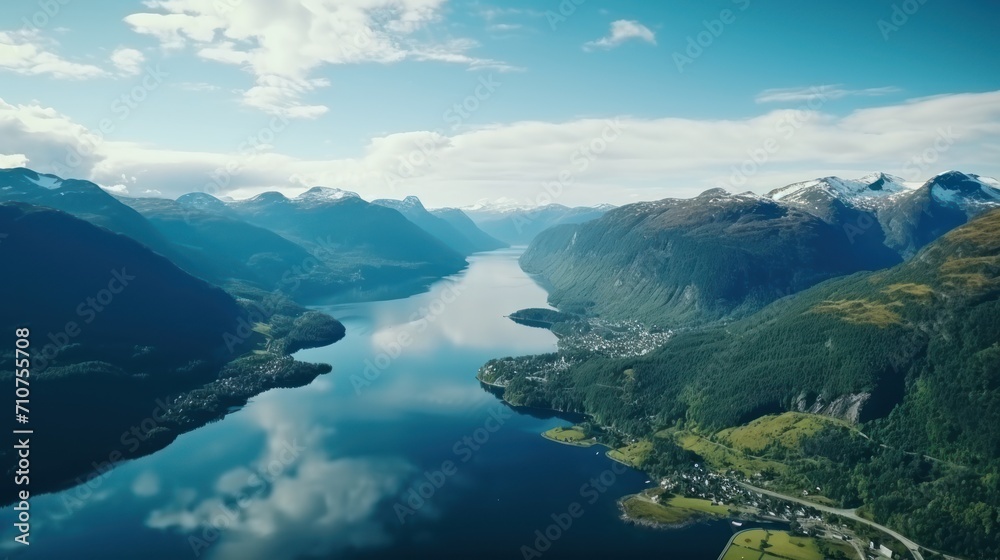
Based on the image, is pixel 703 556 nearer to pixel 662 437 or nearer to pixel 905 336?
pixel 662 437

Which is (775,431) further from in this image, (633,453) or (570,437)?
(570,437)

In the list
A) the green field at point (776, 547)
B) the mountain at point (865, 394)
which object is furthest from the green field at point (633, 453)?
the green field at point (776, 547)

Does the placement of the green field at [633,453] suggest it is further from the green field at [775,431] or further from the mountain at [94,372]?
the mountain at [94,372]

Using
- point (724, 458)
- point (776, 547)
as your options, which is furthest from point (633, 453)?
point (776, 547)

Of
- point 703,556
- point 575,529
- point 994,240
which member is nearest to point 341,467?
point 575,529

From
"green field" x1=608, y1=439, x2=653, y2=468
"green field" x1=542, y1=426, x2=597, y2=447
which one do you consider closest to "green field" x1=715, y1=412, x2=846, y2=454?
"green field" x1=608, y1=439, x2=653, y2=468
